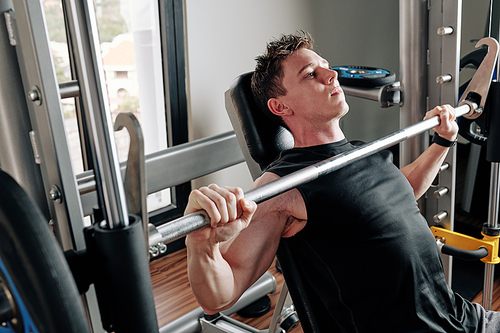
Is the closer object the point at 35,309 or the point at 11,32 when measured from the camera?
the point at 35,309

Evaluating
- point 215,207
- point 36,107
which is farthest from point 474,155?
point 36,107

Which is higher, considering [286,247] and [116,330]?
[116,330]

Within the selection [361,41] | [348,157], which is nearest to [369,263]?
[348,157]

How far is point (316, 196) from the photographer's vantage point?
3.83 ft

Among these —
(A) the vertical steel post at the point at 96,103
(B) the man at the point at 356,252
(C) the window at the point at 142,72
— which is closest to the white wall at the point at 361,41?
(C) the window at the point at 142,72

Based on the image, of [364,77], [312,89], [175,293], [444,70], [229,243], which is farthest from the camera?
[175,293]

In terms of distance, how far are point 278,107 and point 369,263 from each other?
0.58m

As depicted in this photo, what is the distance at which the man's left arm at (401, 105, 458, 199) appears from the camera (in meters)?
1.42

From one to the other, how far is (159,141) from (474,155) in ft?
5.83

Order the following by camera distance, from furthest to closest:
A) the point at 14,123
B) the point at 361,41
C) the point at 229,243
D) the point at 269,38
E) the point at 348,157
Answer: the point at 361,41 → the point at 269,38 → the point at 229,243 → the point at 348,157 → the point at 14,123

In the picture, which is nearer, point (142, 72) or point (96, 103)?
point (96, 103)

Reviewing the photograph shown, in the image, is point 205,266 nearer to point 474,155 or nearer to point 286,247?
point 286,247

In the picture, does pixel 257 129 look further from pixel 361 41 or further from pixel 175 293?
pixel 361 41

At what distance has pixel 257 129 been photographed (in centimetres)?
146
